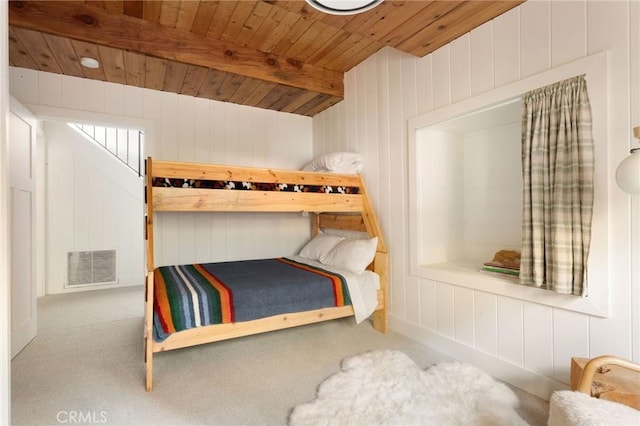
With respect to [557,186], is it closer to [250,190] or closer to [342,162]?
[342,162]

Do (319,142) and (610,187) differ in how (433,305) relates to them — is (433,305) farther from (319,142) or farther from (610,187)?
(319,142)

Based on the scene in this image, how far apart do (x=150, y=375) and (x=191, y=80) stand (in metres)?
2.35

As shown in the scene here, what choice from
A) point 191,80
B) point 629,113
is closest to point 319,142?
point 191,80

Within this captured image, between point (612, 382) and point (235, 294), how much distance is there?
1.83 metres

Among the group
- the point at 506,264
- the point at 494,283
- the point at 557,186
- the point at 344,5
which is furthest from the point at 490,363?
the point at 344,5

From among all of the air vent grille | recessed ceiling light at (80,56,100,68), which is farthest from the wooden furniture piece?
the air vent grille

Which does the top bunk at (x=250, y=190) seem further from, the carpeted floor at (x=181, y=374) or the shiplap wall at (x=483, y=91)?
the carpeted floor at (x=181, y=374)

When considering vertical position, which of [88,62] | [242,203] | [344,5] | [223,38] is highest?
[223,38]

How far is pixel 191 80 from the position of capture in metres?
2.74

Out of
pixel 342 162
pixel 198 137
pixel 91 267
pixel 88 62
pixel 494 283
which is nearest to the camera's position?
pixel 494 283

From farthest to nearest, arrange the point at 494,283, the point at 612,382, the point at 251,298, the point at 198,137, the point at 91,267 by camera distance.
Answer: the point at 91,267 → the point at 198,137 → the point at 251,298 → the point at 494,283 → the point at 612,382

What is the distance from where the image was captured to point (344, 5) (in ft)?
4.89

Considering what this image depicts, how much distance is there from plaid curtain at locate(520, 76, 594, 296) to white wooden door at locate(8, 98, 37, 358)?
10.6 ft

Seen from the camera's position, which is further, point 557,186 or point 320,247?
point 320,247
